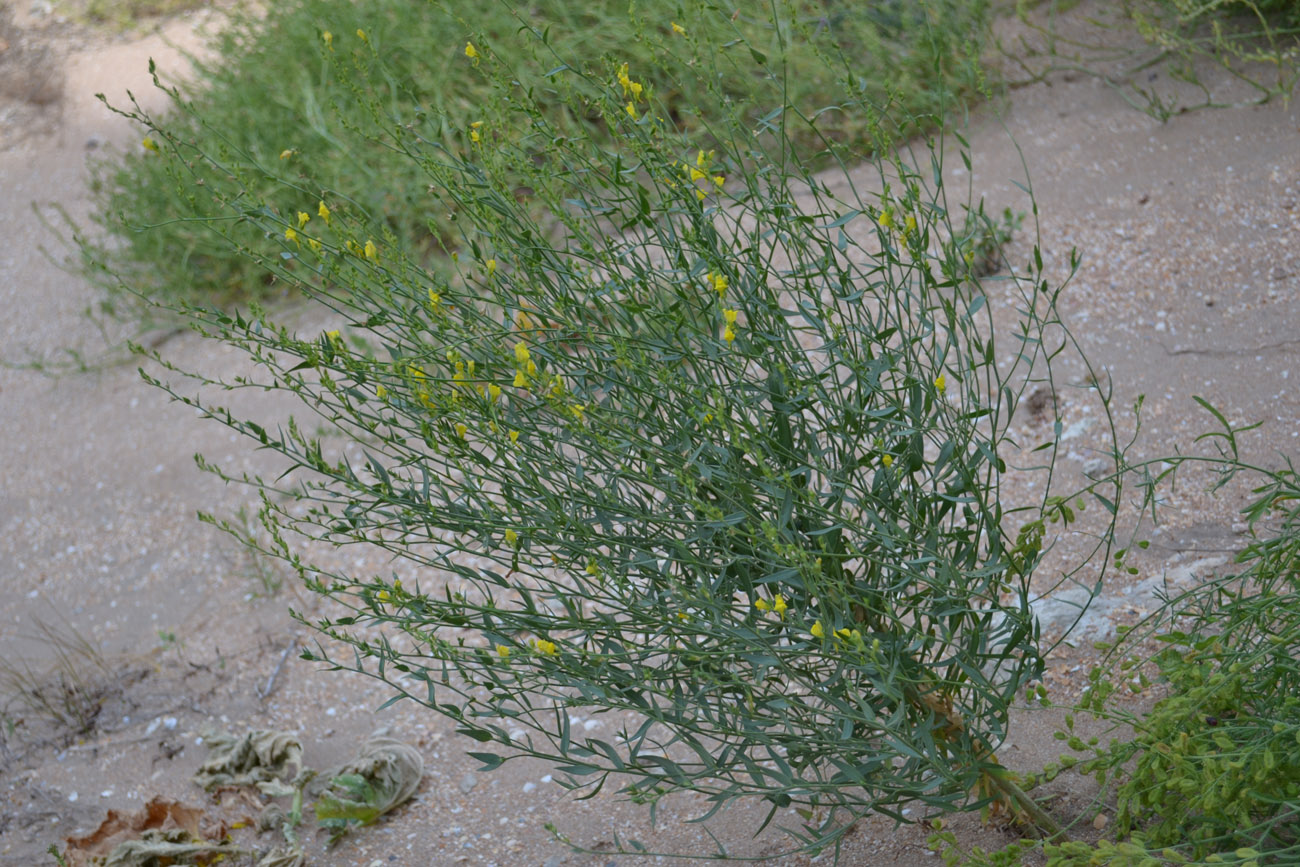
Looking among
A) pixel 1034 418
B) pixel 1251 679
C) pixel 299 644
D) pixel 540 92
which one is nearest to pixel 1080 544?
pixel 1034 418

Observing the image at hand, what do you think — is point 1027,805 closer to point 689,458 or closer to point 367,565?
point 689,458

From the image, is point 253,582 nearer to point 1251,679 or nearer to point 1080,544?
point 1080,544

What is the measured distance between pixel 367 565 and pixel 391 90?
95.2 inches

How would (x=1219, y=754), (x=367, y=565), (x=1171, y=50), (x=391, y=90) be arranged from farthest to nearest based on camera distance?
(x=391, y=90) → (x=1171, y=50) → (x=367, y=565) → (x=1219, y=754)

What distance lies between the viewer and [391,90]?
5031 millimetres

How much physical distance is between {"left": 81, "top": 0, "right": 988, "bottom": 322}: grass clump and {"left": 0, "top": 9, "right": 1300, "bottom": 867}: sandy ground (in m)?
0.42

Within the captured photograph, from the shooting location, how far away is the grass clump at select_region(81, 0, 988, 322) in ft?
14.4

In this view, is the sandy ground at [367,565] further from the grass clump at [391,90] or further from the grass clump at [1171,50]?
the grass clump at [391,90]

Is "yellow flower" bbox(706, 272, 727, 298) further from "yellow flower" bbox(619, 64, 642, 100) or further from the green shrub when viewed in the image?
"yellow flower" bbox(619, 64, 642, 100)

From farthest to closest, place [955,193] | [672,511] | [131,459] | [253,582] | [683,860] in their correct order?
1. [131,459]
2. [955,193]
3. [253,582]
4. [683,860]
5. [672,511]

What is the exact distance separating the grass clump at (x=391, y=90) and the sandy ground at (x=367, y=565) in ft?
1.37

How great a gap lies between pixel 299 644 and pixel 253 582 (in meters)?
0.50

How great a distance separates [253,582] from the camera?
376 cm

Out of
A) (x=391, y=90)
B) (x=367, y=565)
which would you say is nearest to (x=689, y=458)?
(x=367, y=565)
